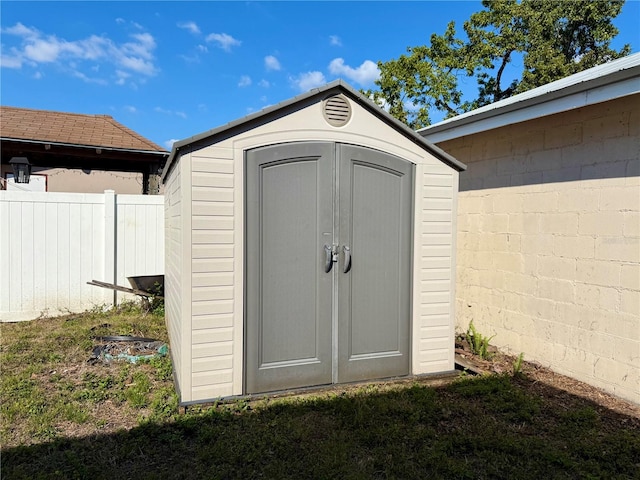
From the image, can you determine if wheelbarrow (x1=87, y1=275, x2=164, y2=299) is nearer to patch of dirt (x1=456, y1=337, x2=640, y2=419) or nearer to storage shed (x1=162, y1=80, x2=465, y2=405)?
storage shed (x1=162, y1=80, x2=465, y2=405)

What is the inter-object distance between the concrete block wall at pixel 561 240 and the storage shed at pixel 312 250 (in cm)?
110

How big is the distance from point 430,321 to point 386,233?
0.95 m

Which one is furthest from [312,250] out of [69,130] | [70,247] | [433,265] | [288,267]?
[69,130]

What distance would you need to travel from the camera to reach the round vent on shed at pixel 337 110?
371 centimetres

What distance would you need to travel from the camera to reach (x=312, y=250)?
3715 millimetres

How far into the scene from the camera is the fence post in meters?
6.64

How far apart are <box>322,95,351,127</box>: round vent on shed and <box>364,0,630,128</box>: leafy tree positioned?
44.5ft

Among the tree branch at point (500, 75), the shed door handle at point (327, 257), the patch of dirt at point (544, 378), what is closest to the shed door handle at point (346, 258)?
the shed door handle at point (327, 257)

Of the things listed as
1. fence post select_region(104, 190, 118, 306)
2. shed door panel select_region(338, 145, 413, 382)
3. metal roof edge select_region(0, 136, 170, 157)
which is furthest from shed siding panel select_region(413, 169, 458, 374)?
metal roof edge select_region(0, 136, 170, 157)

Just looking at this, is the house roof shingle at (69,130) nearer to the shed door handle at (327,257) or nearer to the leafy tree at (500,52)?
the shed door handle at (327,257)

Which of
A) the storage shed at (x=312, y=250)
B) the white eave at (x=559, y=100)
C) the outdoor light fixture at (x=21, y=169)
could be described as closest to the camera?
the white eave at (x=559, y=100)

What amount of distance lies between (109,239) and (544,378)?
6.04m

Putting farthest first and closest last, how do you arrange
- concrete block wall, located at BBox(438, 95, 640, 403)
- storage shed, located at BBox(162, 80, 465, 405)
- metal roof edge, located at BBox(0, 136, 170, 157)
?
metal roof edge, located at BBox(0, 136, 170, 157) < concrete block wall, located at BBox(438, 95, 640, 403) < storage shed, located at BBox(162, 80, 465, 405)

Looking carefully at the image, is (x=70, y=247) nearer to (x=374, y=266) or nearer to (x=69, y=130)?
(x=69, y=130)
